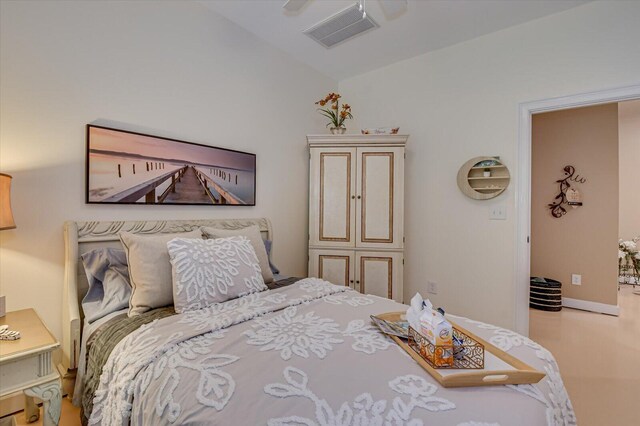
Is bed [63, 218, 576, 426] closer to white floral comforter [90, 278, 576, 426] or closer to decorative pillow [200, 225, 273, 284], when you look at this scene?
white floral comforter [90, 278, 576, 426]

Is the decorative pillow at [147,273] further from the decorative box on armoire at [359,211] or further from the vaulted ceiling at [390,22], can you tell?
the vaulted ceiling at [390,22]

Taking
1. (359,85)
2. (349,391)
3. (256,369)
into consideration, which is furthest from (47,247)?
(359,85)

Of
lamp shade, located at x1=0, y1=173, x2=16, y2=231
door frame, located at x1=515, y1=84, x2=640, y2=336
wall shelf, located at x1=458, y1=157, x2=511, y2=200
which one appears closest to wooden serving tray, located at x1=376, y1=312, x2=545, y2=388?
lamp shade, located at x1=0, y1=173, x2=16, y2=231

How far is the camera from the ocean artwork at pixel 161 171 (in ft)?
6.18

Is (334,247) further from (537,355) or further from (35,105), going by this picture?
(35,105)

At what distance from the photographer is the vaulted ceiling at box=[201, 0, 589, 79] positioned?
2371 millimetres

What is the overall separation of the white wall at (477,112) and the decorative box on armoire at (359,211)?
1.51 feet

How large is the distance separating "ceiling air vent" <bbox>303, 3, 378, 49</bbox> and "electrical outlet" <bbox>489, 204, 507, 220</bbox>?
190 centimetres

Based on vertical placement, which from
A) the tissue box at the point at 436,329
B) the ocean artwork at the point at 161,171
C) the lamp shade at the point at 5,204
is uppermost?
the ocean artwork at the point at 161,171

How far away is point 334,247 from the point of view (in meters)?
2.95

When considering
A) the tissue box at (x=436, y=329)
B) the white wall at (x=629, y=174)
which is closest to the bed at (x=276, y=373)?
the tissue box at (x=436, y=329)

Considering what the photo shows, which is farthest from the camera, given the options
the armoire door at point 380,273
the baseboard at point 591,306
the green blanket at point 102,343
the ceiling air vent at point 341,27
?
the baseboard at point 591,306

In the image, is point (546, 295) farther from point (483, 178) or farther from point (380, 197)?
point (380, 197)

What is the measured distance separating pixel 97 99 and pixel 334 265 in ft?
7.19
